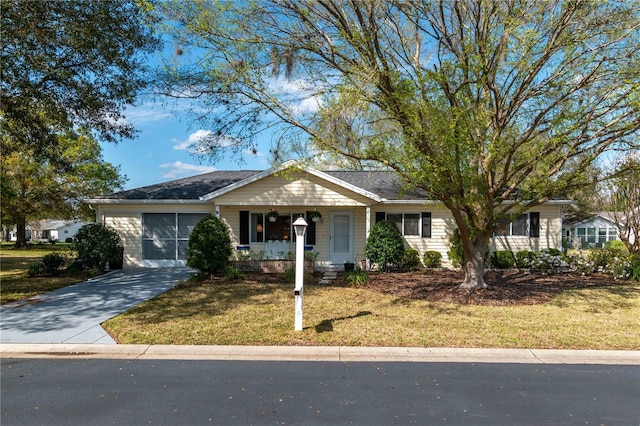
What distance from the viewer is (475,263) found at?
10305mm

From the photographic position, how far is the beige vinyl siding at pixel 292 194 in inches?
559

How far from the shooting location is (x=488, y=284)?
11133 mm

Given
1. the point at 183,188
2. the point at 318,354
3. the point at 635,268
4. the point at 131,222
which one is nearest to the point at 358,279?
the point at 318,354

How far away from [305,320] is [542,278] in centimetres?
943

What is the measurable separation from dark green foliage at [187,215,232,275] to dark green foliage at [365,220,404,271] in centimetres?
512

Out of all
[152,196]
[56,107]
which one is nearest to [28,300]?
[56,107]

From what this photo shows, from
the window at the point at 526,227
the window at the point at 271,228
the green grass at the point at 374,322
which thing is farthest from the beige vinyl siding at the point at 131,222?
the window at the point at 526,227

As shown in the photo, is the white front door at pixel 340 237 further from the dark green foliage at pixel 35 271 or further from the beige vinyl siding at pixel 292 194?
the dark green foliage at pixel 35 271

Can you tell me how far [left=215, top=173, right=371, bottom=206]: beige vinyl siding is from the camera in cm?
1420

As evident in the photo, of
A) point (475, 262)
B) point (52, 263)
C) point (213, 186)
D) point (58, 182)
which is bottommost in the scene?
point (52, 263)

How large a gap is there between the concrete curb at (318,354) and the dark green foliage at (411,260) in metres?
8.92

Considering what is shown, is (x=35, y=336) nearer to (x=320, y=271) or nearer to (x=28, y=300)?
(x=28, y=300)

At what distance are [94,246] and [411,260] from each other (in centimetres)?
1143

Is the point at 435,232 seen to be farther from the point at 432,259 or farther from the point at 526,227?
the point at 526,227
